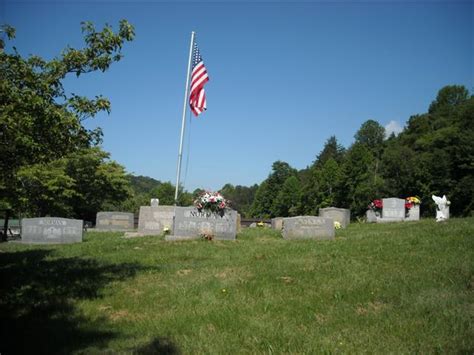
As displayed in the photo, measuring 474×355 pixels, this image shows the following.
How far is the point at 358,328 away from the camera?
5242mm

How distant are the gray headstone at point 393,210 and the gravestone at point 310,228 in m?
11.8

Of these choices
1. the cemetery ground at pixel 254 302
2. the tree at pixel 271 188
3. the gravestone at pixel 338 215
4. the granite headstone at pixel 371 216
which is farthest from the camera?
the tree at pixel 271 188

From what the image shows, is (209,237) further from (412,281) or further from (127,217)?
(127,217)

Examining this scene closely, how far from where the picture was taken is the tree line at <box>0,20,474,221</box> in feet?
22.9

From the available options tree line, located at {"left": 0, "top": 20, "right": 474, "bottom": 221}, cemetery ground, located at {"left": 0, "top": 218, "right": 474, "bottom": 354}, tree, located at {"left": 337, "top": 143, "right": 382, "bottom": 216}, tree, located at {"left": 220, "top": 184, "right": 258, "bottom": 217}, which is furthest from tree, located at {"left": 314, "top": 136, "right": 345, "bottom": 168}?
cemetery ground, located at {"left": 0, "top": 218, "right": 474, "bottom": 354}

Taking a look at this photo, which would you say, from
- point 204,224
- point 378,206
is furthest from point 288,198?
point 204,224

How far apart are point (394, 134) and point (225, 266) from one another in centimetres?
9863

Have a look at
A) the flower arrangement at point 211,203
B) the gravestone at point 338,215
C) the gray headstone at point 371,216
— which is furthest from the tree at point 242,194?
the flower arrangement at point 211,203

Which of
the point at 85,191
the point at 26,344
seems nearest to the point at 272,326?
the point at 26,344

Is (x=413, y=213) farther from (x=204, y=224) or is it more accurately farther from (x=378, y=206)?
(x=204, y=224)

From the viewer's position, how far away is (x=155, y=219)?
62.1 ft

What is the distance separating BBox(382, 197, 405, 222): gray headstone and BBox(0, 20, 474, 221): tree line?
1158cm

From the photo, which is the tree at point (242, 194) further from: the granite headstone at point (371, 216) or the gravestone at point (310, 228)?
the gravestone at point (310, 228)

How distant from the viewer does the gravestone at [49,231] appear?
17328 millimetres
